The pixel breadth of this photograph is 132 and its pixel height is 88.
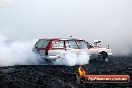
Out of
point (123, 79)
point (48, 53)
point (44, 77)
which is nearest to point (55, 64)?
point (48, 53)

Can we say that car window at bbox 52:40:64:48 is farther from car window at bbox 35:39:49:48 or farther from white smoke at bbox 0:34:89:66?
white smoke at bbox 0:34:89:66

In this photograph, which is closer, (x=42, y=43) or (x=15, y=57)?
(x=15, y=57)

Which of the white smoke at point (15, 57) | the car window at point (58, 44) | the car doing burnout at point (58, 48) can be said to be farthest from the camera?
the car window at point (58, 44)

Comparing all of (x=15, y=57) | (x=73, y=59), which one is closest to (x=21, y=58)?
(x=15, y=57)

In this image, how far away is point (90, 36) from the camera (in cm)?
4022

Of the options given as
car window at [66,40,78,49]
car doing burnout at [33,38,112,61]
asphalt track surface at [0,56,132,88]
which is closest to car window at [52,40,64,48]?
car doing burnout at [33,38,112,61]

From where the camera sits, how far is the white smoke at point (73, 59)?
1853 centimetres

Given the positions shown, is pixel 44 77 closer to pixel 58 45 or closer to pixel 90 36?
pixel 58 45

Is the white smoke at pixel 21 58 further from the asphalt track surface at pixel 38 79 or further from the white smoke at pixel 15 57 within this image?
the asphalt track surface at pixel 38 79

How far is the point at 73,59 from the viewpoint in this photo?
1886 centimetres

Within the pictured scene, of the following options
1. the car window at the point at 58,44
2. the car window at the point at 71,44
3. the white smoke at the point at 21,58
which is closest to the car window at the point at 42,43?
the car window at the point at 58,44

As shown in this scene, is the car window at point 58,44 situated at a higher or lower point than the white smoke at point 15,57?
higher

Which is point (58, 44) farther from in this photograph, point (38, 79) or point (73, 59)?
point (38, 79)

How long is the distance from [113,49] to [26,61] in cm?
1563
